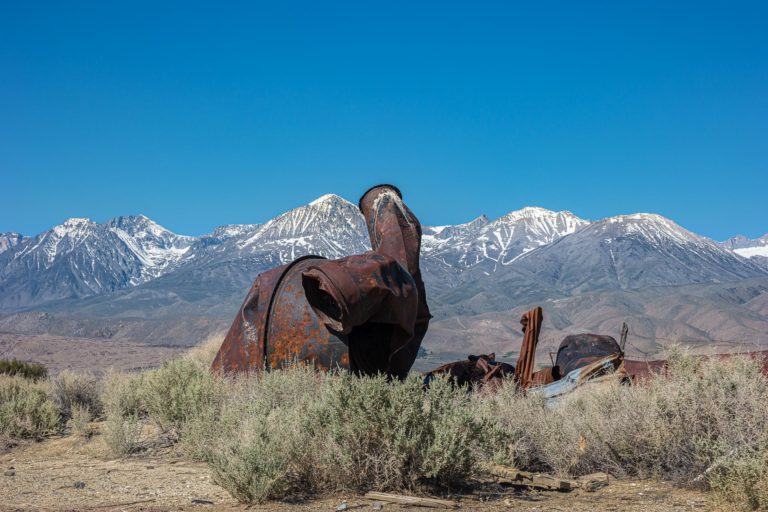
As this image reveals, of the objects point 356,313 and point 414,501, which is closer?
point 414,501

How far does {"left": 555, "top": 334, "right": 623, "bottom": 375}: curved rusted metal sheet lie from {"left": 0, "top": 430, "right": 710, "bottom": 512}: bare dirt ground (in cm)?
509

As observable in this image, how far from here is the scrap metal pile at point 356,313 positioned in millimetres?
5941

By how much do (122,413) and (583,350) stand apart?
6536mm

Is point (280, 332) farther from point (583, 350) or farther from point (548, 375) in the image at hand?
point (583, 350)

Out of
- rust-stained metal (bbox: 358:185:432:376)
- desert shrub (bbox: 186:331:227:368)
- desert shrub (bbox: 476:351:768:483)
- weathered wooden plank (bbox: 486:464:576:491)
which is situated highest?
A: rust-stained metal (bbox: 358:185:432:376)

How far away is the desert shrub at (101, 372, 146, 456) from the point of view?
7133 mm

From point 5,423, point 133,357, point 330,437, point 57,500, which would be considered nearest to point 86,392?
point 5,423

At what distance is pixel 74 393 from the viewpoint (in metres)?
10.8

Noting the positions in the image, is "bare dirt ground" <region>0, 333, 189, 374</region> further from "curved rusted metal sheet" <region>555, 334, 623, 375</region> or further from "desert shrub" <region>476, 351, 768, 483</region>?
"desert shrub" <region>476, 351, 768, 483</region>

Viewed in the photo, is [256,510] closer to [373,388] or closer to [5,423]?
[373,388]

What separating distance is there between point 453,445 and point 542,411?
6.84ft

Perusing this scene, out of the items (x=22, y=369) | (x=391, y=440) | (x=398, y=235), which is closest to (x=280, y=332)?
(x=398, y=235)

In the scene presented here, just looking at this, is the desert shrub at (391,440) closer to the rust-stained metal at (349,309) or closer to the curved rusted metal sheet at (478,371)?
the rust-stained metal at (349,309)

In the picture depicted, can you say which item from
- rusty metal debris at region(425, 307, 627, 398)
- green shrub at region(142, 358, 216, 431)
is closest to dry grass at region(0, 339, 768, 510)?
green shrub at region(142, 358, 216, 431)
